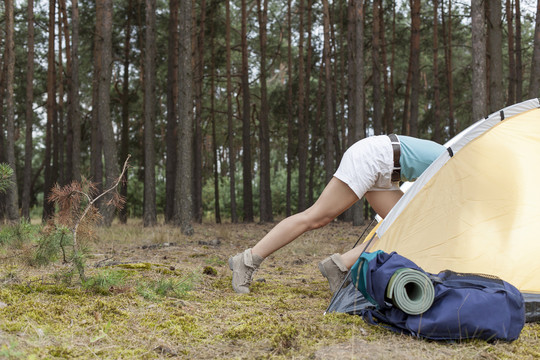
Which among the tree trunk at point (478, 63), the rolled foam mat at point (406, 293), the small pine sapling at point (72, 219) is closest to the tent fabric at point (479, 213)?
the rolled foam mat at point (406, 293)

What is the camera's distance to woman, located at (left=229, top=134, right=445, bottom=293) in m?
3.86

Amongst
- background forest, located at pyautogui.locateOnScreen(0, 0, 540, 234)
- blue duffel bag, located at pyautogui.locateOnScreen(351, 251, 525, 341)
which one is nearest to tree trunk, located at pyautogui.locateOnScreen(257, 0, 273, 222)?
background forest, located at pyautogui.locateOnScreen(0, 0, 540, 234)

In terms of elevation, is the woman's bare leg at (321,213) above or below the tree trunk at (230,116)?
below

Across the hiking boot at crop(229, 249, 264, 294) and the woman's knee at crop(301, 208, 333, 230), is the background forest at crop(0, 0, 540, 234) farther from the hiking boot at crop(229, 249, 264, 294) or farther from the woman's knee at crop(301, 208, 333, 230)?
the hiking boot at crop(229, 249, 264, 294)

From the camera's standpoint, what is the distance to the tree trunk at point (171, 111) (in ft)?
46.4

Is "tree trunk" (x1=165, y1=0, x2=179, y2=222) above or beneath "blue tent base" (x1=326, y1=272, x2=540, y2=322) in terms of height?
above

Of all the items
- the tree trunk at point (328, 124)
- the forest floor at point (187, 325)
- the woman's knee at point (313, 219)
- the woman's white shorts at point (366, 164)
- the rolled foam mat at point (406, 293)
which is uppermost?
the tree trunk at point (328, 124)

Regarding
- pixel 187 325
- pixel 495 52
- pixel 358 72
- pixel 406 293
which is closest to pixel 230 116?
pixel 358 72

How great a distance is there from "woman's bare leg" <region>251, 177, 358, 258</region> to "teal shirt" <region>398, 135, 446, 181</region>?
1.50 ft

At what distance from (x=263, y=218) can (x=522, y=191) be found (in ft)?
40.4

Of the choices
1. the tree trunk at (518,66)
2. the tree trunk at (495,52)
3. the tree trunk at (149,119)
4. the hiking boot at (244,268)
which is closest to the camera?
the hiking boot at (244,268)

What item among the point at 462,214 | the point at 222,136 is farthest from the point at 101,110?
the point at 222,136

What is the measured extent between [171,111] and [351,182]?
37.4 ft

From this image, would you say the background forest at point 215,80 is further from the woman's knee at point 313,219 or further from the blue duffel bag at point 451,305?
the blue duffel bag at point 451,305
